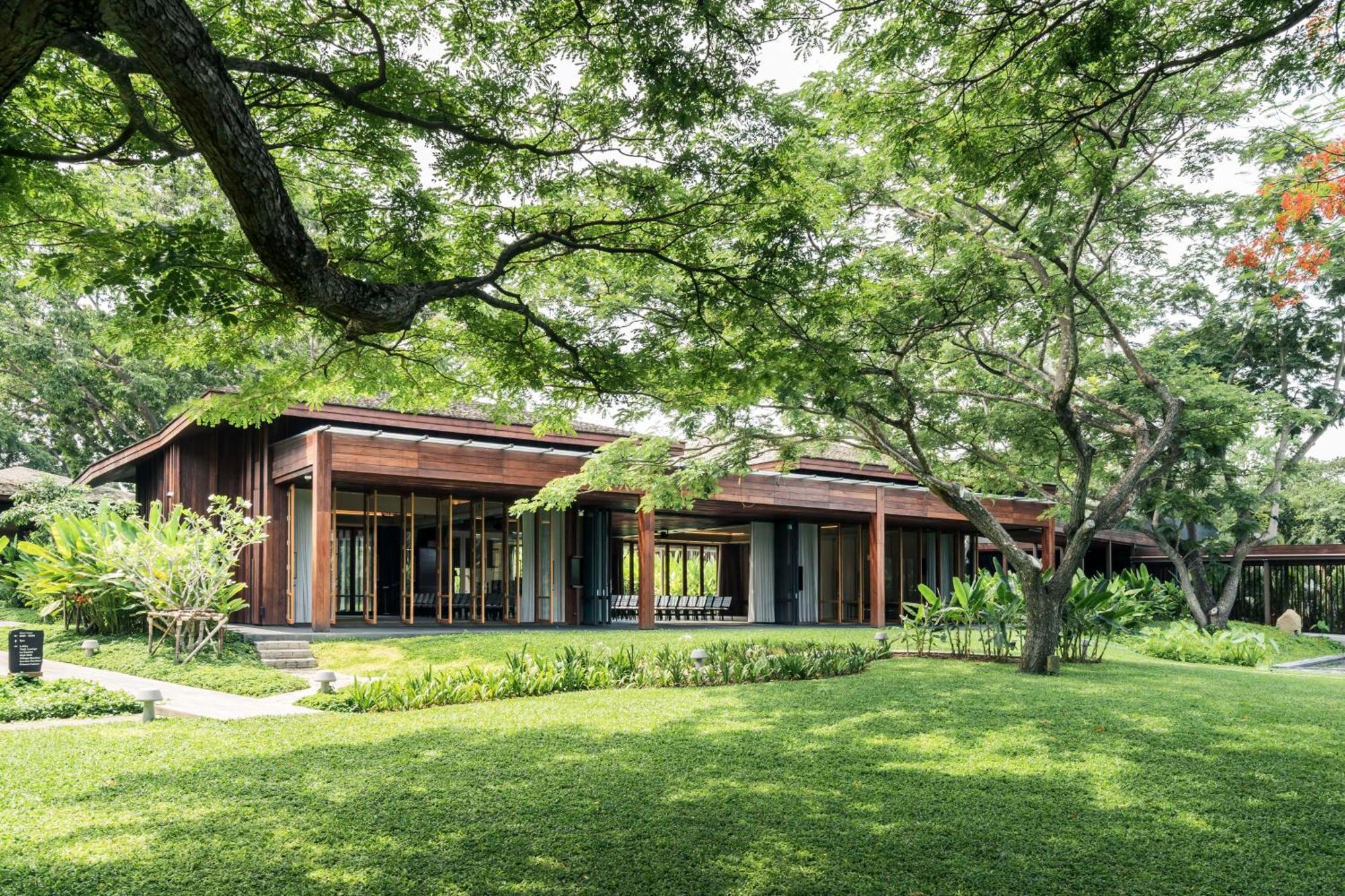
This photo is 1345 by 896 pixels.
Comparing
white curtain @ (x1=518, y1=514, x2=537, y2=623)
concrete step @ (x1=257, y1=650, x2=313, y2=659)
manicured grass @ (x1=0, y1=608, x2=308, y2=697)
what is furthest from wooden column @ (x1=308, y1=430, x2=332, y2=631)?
white curtain @ (x1=518, y1=514, x2=537, y2=623)

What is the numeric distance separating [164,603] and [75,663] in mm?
1296

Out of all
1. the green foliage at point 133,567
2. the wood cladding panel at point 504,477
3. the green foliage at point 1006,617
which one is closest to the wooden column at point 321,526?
the wood cladding panel at point 504,477

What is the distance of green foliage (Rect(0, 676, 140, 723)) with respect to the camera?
338 inches

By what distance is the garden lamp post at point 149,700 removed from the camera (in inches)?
314

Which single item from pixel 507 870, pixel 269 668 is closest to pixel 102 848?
pixel 507 870

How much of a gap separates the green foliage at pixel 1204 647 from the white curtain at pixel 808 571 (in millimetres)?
8475

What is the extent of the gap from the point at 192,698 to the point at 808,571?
53.0ft

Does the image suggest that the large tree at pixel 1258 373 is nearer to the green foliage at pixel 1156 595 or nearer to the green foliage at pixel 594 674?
the green foliage at pixel 1156 595

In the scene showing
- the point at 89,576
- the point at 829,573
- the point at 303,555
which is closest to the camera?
the point at 89,576

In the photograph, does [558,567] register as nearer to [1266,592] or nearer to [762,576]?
[762,576]

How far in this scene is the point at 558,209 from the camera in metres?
6.53

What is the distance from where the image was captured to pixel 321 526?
15008mm

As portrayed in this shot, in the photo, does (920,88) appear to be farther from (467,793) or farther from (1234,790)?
(467,793)

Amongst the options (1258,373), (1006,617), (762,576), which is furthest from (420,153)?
(1258,373)
